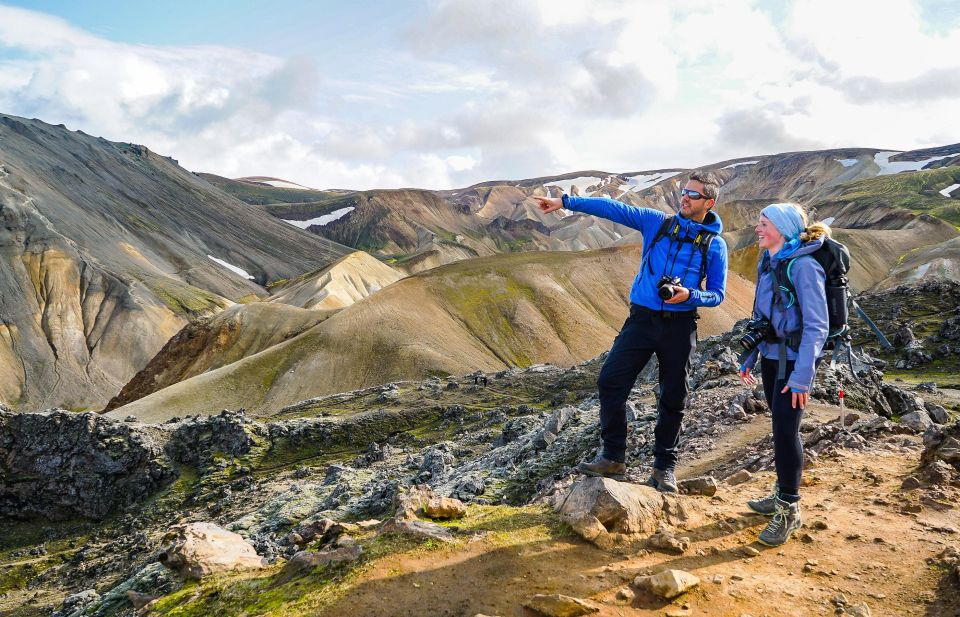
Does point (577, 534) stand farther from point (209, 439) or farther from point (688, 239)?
point (209, 439)

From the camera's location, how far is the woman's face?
20.5ft

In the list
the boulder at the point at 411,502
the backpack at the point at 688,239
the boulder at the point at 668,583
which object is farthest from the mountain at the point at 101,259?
the boulder at the point at 668,583

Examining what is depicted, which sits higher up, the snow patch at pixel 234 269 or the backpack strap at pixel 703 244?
the snow patch at pixel 234 269

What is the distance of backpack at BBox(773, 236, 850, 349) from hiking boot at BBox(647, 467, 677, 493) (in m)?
2.30

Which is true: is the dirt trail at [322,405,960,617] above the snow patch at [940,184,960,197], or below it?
below

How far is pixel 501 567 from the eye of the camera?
5.63m

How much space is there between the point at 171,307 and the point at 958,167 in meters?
214

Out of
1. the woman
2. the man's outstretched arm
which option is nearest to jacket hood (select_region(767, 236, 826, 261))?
the woman

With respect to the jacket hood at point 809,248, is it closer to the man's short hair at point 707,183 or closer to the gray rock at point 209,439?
the man's short hair at point 707,183

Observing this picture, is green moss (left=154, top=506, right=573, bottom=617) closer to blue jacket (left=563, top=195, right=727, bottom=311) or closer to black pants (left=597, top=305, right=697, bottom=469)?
black pants (left=597, top=305, right=697, bottom=469)

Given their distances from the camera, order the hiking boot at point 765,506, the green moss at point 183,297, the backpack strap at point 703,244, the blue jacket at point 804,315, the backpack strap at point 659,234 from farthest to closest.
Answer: the green moss at point 183,297, the backpack strap at point 659,234, the backpack strap at point 703,244, the hiking boot at point 765,506, the blue jacket at point 804,315

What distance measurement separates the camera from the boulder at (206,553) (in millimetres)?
7145

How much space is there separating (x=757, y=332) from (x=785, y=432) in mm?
1013

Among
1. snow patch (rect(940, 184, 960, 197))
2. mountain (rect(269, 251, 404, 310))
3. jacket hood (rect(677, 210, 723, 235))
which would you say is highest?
snow patch (rect(940, 184, 960, 197))
